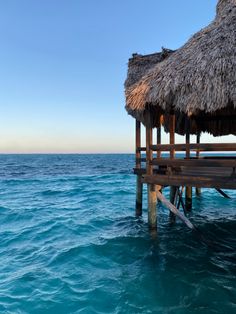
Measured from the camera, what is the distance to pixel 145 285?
604 cm

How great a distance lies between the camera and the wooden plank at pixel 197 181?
6.28 metres

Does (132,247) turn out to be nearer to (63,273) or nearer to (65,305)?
(63,273)

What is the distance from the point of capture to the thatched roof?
6332 millimetres

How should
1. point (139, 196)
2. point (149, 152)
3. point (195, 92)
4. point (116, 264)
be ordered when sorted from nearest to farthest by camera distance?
point (195, 92)
point (116, 264)
point (149, 152)
point (139, 196)

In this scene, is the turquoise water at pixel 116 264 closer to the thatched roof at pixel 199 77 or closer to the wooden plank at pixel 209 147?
the wooden plank at pixel 209 147

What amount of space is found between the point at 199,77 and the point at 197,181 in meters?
2.43

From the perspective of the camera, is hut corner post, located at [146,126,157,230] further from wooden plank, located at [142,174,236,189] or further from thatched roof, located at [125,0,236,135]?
thatched roof, located at [125,0,236,135]

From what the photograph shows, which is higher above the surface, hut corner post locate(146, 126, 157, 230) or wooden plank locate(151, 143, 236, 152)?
wooden plank locate(151, 143, 236, 152)

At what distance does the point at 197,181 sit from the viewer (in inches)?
265

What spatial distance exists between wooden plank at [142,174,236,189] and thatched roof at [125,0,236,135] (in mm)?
1543

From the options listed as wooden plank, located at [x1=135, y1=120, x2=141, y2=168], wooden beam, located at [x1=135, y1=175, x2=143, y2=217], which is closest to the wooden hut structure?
wooden plank, located at [x1=135, y1=120, x2=141, y2=168]

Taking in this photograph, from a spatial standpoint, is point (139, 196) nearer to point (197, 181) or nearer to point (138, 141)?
point (138, 141)

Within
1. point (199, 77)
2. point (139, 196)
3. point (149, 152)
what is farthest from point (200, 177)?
point (139, 196)

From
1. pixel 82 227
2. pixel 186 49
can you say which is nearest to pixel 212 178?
pixel 186 49
